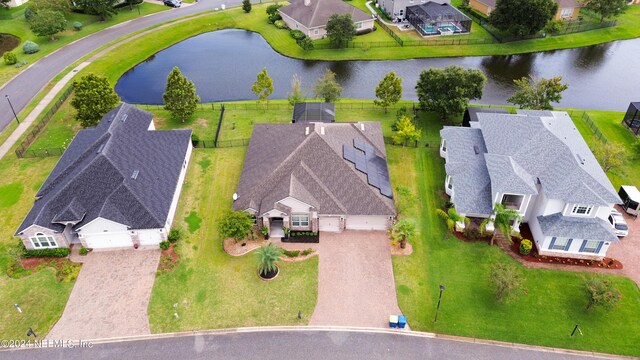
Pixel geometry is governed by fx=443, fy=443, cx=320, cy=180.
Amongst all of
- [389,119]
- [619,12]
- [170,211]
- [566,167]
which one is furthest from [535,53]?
[170,211]

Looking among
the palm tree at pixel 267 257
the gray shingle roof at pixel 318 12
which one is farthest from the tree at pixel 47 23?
the palm tree at pixel 267 257

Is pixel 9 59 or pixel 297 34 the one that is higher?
pixel 9 59

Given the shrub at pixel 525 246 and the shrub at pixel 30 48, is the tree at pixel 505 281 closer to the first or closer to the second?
the shrub at pixel 525 246

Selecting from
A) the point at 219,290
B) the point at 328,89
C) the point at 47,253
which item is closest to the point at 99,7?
the point at 328,89

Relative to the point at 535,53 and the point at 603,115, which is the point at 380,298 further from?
the point at 535,53

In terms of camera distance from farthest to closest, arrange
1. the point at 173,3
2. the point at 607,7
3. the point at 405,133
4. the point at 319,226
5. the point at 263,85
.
Answer: 1. the point at 173,3
2. the point at 607,7
3. the point at 263,85
4. the point at 405,133
5. the point at 319,226

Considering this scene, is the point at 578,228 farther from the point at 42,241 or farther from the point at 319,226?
the point at 42,241

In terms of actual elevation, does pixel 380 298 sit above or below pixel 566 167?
below
